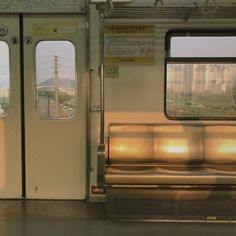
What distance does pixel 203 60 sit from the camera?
4.07m

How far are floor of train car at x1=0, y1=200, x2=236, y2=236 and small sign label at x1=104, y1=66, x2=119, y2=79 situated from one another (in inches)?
53.8

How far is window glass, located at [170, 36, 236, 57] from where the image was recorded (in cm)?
406

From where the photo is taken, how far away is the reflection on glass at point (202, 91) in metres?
4.10

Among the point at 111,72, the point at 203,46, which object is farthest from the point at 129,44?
the point at 203,46

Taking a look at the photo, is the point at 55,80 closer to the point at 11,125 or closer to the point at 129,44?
the point at 11,125

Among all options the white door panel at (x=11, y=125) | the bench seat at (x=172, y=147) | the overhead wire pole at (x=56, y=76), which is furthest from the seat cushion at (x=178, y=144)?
the white door panel at (x=11, y=125)

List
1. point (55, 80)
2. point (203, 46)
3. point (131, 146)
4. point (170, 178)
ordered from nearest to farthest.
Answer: point (170, 178) < point (131, 146) < point (203, 46) < point (55, 80)

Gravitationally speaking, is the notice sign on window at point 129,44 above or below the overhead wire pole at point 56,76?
above

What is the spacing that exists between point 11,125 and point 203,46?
2184 mm

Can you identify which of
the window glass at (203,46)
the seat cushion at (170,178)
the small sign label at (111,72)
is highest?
the window glass at (203,46)

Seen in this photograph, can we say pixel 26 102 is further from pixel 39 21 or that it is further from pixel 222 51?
pixel 222 51

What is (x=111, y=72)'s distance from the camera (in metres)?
4.07

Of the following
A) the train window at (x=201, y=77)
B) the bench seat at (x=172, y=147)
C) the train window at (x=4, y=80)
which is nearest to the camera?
the bench seat at (x=172, y=147)

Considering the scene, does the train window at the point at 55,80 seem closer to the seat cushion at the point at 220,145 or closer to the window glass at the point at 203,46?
the window glass at the point at 203,46
